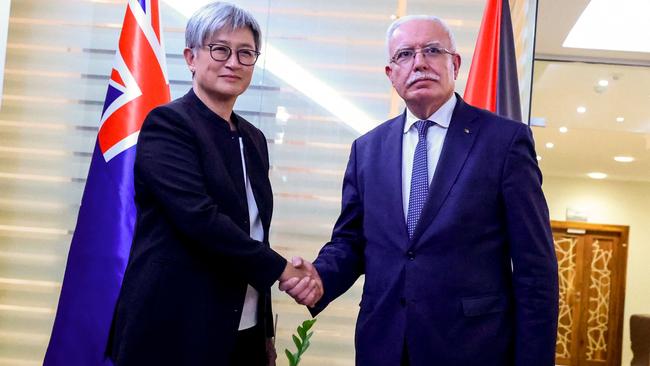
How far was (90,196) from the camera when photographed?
9.79 feet

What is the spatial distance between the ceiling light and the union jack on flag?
371 centimetres

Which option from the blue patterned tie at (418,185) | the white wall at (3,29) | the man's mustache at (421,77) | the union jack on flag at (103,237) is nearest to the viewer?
the blue patterned tie at (418,185)

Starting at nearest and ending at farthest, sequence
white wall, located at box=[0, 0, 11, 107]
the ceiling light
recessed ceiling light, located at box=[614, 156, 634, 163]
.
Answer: white wall, located at box=[0, 0, 11, 107] < the ceiling light < recessed ceiling light, located at box=[614, 156, 634, 163]

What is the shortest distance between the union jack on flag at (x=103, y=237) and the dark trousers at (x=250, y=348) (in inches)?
41.3

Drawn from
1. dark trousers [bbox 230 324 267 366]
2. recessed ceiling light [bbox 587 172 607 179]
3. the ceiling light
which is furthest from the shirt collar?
recessed ceiling light [bbox 587 172 607 179]

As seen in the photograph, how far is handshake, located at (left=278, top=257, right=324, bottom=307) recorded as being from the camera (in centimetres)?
216

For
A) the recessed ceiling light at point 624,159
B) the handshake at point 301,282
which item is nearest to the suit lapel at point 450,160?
the handshake at point 301,282

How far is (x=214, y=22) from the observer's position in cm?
211

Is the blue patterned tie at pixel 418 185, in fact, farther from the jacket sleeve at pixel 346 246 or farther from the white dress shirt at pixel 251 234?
the white dress shirt at pixel 251 234

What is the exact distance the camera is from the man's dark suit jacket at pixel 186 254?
6.21ft

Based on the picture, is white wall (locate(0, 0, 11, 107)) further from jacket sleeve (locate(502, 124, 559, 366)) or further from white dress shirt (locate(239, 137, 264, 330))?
jacket sleeve (locate(502, 124, 559, 366))

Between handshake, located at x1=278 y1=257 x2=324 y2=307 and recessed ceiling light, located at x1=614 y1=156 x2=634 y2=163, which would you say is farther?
recessed ceiling light, located at x1=614 y1=156 x2=634 y2=163

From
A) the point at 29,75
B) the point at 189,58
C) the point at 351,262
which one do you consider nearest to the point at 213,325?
the point at 351,262

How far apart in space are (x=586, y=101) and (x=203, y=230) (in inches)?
254
